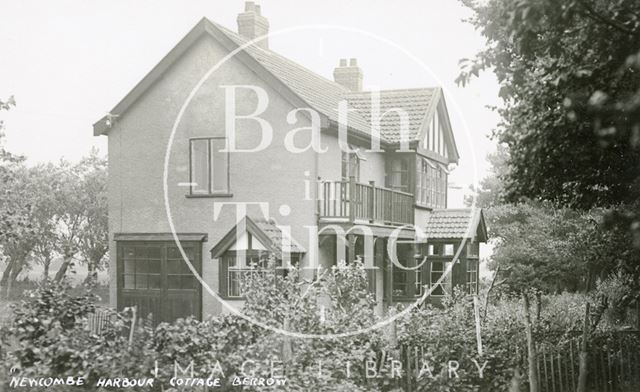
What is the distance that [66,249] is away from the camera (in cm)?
1043

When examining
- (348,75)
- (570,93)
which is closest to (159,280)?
(348,75)

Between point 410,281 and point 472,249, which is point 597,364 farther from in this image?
point 472,249

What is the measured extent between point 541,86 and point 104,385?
23.3 feet

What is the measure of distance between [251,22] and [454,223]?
10.2 meters

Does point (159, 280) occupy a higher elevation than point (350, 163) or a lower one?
lower

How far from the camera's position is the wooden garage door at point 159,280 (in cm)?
2077

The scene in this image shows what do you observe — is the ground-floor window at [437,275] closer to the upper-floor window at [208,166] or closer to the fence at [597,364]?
the upper-floor window at [208,166]

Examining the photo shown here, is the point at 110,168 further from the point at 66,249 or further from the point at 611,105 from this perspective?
the point at 611,105

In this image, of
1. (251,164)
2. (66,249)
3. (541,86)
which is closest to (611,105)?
(541,86)

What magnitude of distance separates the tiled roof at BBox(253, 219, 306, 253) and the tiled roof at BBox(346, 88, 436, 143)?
6.35m

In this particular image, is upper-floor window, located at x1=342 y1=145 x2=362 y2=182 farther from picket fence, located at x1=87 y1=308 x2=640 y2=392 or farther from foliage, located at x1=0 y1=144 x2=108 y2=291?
foliage, located at x1=0 y1=144 x2=108 y2=291

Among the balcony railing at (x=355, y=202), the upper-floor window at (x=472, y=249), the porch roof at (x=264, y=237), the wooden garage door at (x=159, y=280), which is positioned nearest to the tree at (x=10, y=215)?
the porch roof at (x=264, y=237)

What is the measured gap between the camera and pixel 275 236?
62.6 feet

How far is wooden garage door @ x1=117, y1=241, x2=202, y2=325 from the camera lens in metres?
20.8
